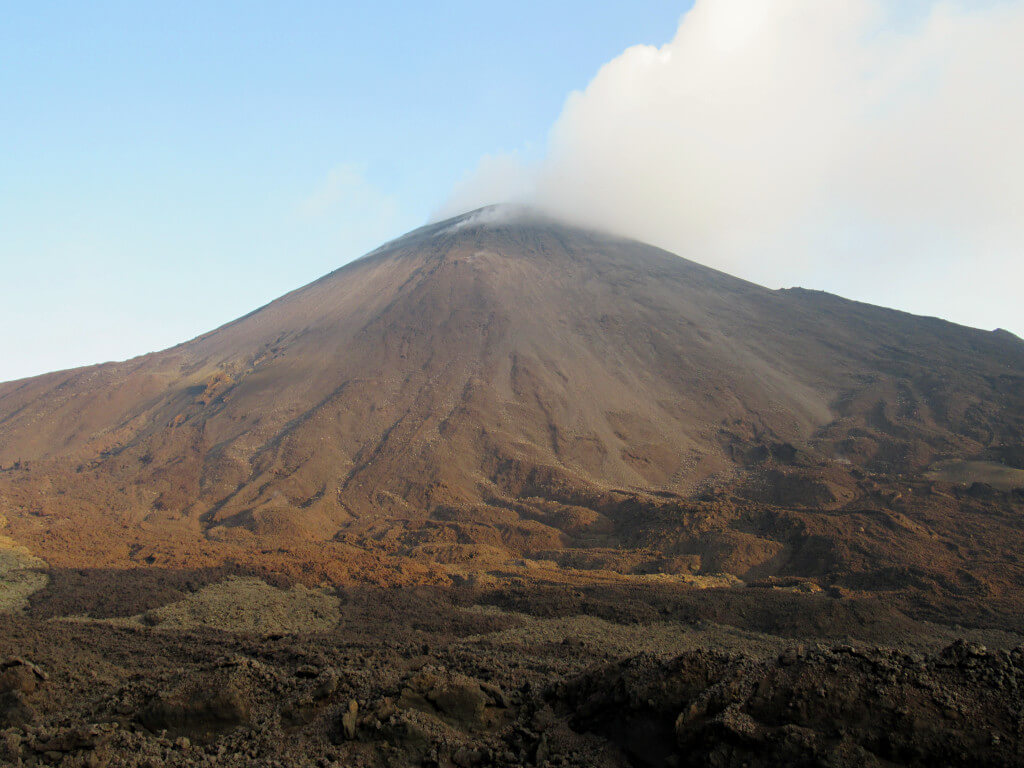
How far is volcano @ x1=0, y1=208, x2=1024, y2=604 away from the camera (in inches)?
1180

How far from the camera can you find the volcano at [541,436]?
29969 mm

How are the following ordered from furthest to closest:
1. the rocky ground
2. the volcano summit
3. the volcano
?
the volcano
the volcano summit
the rocky ground

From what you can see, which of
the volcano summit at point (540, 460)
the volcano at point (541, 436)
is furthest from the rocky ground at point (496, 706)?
the volcano at point (541, 436)

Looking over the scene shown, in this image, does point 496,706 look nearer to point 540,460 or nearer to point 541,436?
point 540,460

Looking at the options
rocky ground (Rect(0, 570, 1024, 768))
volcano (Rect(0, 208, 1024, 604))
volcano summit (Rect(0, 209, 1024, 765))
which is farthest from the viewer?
volcano (Rect(0, 208, 1024, 604))

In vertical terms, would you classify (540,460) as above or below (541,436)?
below

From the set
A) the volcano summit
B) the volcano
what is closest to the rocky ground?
the volcano summit

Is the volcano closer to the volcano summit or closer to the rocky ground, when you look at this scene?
the volcano summit

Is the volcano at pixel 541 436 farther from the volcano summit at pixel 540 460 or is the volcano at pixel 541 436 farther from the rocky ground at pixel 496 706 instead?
the rocky ground at pixel 496 706

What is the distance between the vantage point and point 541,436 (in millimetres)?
45656

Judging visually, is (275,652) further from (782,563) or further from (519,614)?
(782,563)

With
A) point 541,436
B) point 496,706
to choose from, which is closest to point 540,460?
point 541,436

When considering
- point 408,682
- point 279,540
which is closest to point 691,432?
point 279,540

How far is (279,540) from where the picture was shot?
32.3 meters
